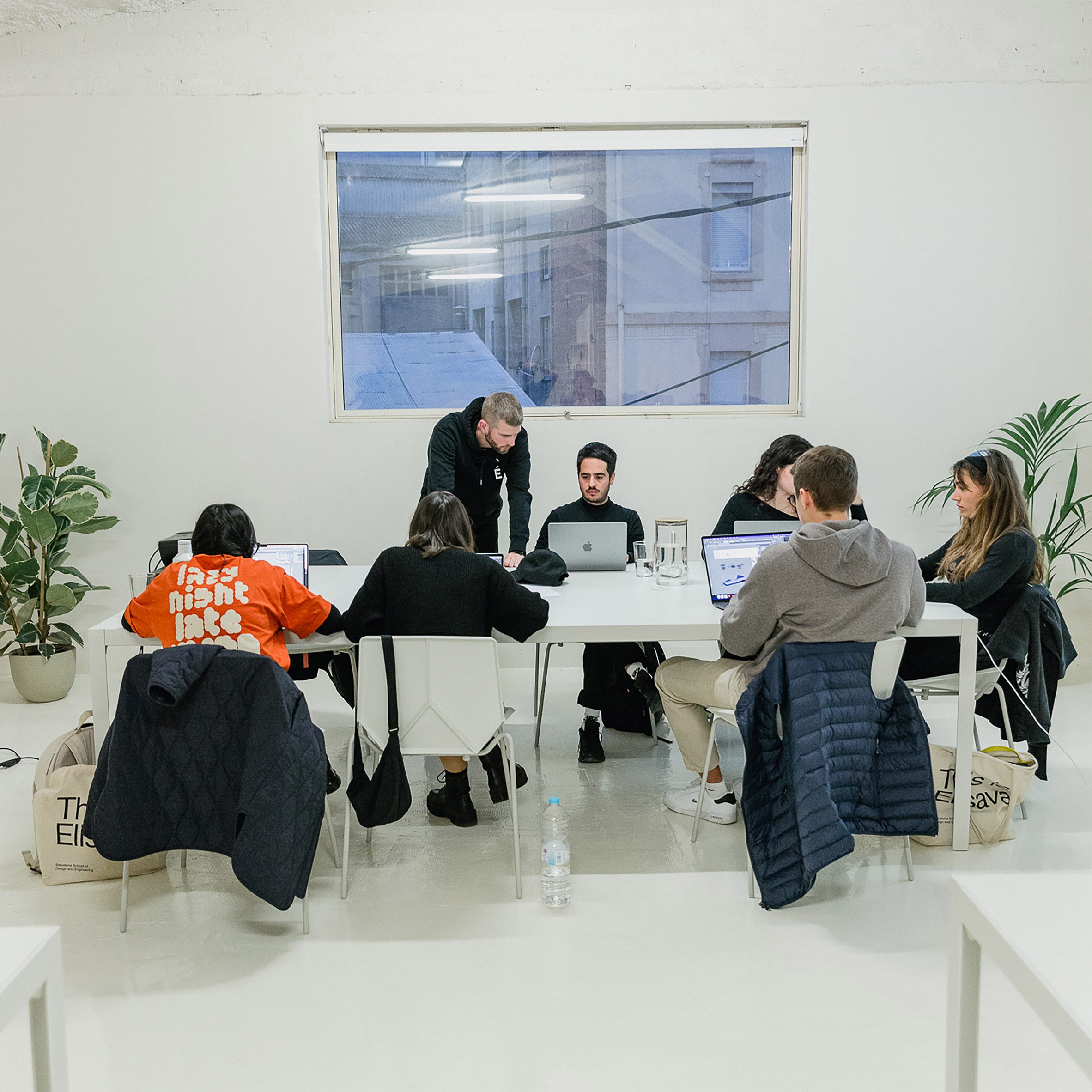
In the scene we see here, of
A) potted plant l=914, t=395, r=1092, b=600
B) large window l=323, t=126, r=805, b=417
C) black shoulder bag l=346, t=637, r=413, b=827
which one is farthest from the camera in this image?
large window l=323, t=126, r=805, b=417

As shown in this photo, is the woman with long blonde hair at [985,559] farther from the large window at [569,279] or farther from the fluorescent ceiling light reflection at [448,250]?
the fluorescent ceiling light reflection at [448,250]

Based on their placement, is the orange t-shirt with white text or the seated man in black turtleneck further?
the seated man in black turtleneck

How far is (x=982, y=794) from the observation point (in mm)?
3047

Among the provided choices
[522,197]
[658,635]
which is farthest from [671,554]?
[522,197]

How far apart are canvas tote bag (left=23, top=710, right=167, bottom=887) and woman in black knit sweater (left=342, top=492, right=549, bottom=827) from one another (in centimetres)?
83

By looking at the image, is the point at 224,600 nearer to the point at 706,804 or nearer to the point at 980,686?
the point at 706,804

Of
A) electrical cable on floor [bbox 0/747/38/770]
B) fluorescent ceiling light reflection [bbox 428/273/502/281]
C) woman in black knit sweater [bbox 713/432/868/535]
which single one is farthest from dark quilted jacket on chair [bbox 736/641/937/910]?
fluorescent ceiling light reflection [bbox 428/273/502/281]

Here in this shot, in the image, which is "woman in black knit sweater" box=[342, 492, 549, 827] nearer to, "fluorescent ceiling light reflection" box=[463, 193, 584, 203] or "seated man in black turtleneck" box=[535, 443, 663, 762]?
"seated man in black turtleneck" box=[535, 443, 663, 762]

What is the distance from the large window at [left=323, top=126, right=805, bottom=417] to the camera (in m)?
5.16

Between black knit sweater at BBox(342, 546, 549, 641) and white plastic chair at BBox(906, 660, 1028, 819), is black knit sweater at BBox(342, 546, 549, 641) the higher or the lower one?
the higher one

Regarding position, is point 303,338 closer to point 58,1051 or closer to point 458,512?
point 458,512

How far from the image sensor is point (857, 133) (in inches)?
196

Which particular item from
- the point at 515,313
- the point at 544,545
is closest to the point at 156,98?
the point at 515,313

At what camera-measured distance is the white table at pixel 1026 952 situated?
2.88 feet
